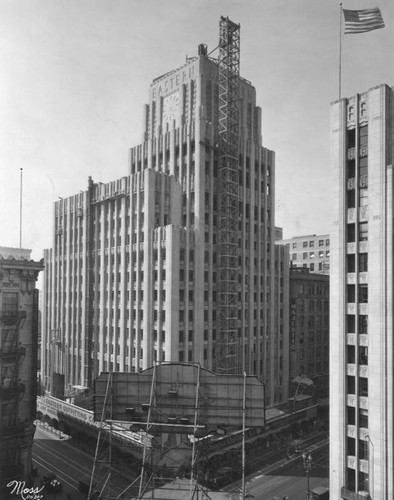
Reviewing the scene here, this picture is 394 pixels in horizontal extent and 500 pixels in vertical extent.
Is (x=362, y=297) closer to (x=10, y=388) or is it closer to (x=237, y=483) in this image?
(x=237, y=483)

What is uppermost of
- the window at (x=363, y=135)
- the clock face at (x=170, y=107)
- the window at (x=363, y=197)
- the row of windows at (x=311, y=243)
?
the clock face at (x=170, y=107)

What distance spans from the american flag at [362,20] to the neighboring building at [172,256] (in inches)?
1159

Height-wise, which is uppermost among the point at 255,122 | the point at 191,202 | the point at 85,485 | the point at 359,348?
the point at 255,122

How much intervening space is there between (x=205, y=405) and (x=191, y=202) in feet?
123

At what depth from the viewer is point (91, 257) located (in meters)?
70.5

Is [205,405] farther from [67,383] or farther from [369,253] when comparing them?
[67,383]

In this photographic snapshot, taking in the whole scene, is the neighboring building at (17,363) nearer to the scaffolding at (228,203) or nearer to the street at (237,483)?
the street at (237,483)

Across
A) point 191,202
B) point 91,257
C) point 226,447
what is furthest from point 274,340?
point 91,257

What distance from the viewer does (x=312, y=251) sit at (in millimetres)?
121562

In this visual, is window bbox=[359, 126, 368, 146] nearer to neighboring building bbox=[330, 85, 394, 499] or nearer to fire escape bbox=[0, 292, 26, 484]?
neighboring building bbox=[330, 85, 394, 499]

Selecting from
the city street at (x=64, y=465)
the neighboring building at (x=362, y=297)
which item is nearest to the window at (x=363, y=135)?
the neighboring building at (x=362, y=297)

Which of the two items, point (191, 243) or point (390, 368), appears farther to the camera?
point (191, 243)

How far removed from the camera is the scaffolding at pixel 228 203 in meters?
61.3
